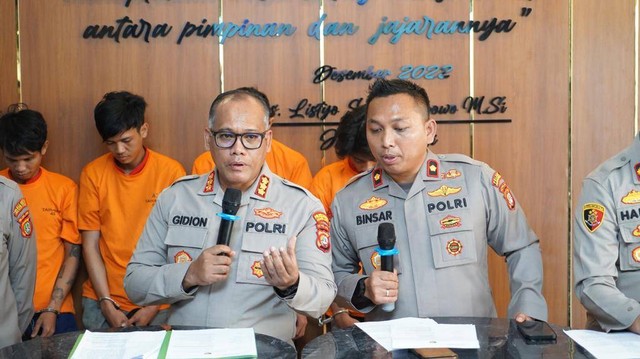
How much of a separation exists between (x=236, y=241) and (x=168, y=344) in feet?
2.23

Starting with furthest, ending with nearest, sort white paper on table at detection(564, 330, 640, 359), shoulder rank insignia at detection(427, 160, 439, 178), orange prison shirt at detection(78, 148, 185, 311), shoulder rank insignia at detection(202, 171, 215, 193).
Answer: orange prison shirt at detection(78, 148, 185, 311) < shoulder rank insignia at detection(427, 160, 439, 178) < shoulder rank insignia at detection(202, 171, 215, 193) < white paper on table at detection(564, 330, 640, 359)

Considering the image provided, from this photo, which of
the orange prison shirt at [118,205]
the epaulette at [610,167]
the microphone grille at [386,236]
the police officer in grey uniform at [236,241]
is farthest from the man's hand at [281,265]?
the orange prison shirt at [118,205]

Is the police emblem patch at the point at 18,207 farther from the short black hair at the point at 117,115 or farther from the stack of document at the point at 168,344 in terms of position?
the stack of document at the point at 168,344

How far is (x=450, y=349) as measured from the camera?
2154mm

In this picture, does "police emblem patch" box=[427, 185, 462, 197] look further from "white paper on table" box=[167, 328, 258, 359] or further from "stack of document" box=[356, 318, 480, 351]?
"white paper on table" box=[167, 328, 258, 359]

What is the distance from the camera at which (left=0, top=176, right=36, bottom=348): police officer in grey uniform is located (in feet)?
11.0

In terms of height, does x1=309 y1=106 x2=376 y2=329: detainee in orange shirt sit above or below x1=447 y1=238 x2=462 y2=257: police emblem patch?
above

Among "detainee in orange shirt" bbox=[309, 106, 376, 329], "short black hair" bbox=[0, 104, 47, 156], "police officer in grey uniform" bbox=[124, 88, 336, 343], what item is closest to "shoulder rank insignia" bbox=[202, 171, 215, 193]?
"police officer in grey uniform" bbox=[124, 88, 336, 343]

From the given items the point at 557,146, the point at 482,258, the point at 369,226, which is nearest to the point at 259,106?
the point at 369,226

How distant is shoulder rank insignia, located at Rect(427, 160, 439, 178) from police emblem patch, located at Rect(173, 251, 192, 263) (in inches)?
40.6

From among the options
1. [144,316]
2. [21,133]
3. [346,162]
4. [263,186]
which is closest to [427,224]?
[263,186]

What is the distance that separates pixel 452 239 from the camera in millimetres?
2982

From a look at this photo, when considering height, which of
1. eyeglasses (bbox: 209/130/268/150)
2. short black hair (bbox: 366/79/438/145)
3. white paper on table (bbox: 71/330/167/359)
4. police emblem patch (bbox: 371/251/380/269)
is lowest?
white paper on table (bbox: 71/330/167/359)

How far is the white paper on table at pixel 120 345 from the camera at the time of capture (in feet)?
7.02
